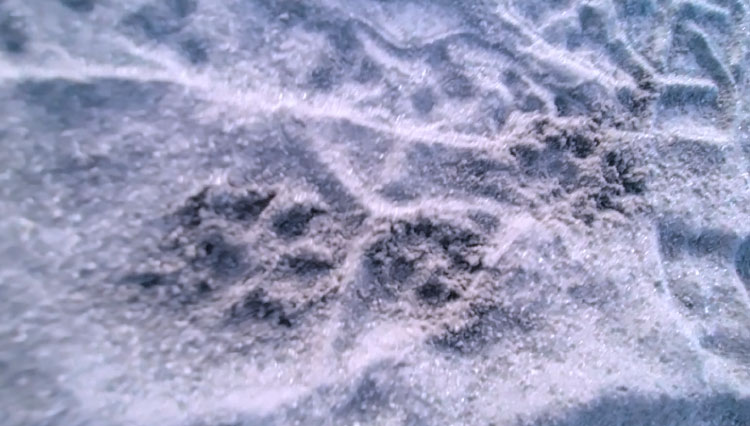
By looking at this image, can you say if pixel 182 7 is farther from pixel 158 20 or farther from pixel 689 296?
pixel 689 296

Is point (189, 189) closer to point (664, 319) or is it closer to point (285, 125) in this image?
point (285, 125)

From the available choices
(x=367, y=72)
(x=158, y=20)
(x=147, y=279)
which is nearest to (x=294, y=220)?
(x=147, y=279)

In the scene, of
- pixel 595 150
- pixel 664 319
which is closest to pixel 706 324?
pixel 664 319

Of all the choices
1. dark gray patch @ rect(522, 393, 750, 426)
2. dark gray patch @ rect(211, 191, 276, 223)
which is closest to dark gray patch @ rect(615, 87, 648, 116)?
dark gray patch @ rect(522, 393, 750, 426)

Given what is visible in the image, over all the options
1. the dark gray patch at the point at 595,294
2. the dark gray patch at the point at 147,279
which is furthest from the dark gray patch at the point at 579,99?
the dark gray patch at the point at 147,279

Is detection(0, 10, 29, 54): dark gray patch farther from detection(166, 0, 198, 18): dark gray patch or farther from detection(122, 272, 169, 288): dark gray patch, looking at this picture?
detection(122, 272, 169, 288): dark gray patch

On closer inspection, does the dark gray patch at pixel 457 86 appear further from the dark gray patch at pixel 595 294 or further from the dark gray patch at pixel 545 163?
the dark gray patch at pixel 595 294
